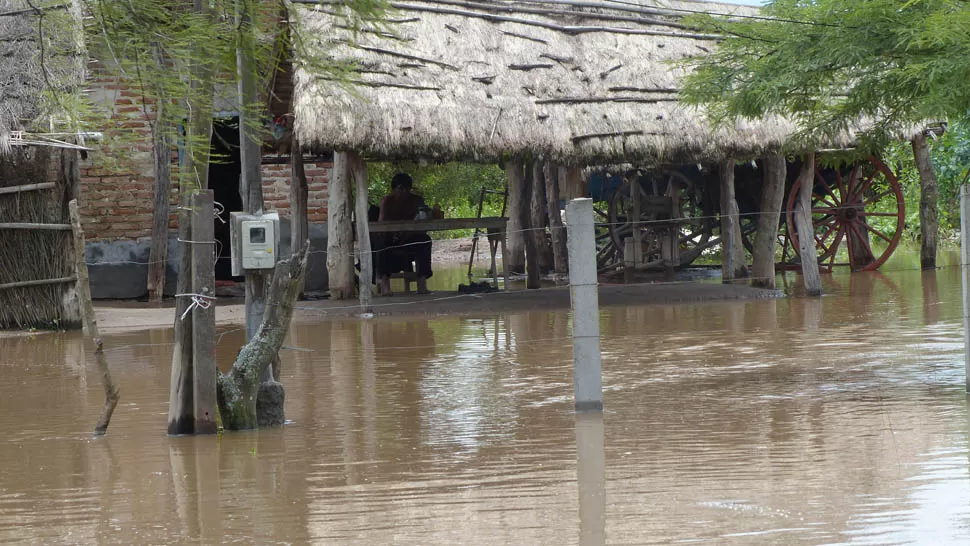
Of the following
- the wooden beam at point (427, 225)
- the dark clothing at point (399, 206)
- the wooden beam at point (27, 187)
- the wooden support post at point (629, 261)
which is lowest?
the wooden support post at point (629, 261)

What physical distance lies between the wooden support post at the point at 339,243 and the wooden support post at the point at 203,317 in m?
8.19

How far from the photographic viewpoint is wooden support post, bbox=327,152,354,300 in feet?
46.8

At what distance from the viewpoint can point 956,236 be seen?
23.0m

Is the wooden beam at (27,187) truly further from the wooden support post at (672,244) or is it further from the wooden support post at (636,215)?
the wooden support post at (672,244)

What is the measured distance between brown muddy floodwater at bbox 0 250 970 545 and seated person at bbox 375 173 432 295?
580 cm

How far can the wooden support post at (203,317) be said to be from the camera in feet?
18.8

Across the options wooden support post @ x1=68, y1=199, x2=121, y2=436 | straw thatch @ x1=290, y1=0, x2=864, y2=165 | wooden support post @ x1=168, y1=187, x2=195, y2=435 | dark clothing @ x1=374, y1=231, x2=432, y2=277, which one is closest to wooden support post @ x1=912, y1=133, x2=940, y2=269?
straw thatch @ x1=290, y1=0, x2=864, y2=165

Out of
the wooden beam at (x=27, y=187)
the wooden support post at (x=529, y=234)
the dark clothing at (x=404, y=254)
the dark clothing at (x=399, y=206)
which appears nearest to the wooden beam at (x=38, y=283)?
the wooden beam at (x=27, y=187)

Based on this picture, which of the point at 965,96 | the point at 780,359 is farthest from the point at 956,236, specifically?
the point at 965,96

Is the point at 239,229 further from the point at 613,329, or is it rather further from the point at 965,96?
the point at 613,329

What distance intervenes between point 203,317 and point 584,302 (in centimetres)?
194

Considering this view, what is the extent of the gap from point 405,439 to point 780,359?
3551 millimetres

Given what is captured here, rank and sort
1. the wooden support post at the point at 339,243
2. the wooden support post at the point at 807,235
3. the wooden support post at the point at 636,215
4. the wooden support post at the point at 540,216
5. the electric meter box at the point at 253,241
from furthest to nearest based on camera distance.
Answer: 1. the wooden support post at the point at 540,216
2. the wooden support post at the point at 636,215
3. the wooden support post at the point at 339,243
4. the wooden support post at the point at 807,235
5. the electric meter box at the point at 253,241

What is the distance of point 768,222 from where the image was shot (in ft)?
47.1
